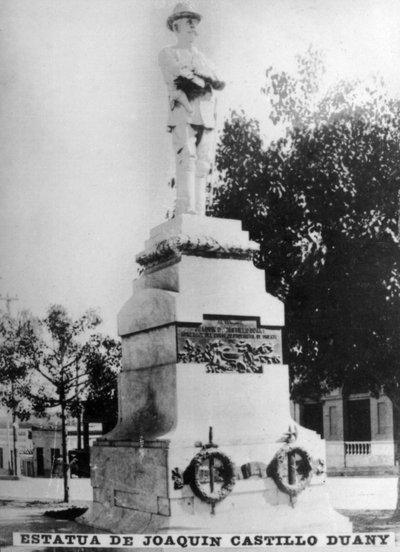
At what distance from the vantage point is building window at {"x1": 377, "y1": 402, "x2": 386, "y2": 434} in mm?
23453

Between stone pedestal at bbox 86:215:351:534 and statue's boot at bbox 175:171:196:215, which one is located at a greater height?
statue's boot at bbox 175:171:196:215

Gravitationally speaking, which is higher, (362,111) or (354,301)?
(362,111)

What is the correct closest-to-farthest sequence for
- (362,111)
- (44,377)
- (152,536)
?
(152,536) < (362,111) < (44,377)

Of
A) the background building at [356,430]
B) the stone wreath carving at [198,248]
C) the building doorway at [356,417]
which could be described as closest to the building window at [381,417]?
the background building at [356,430]

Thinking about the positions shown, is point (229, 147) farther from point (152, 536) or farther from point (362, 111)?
point (152, 536)

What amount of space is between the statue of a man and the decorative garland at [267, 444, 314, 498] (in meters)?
2.87

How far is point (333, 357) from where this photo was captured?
11.2 m

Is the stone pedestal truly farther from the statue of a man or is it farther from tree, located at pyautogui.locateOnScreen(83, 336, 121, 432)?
tree, located at pyautogui.locateOnScreen(83, 336, 121, 432)

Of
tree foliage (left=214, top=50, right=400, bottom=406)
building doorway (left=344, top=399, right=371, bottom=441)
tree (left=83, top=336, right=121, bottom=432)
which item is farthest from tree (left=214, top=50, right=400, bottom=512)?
building doorway (left=344, top=399, right=371, bottom=441)

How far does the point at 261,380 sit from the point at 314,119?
493 centimetres

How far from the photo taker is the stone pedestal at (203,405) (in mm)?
7328

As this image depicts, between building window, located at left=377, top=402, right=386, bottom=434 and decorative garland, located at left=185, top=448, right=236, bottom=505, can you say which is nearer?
decorative garland, located at left=185, top=448, right=236, bottom=505

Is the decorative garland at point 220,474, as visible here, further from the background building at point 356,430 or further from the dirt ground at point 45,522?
the background building at point 356,430

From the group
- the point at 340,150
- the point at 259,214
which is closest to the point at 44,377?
the point at 259,214
